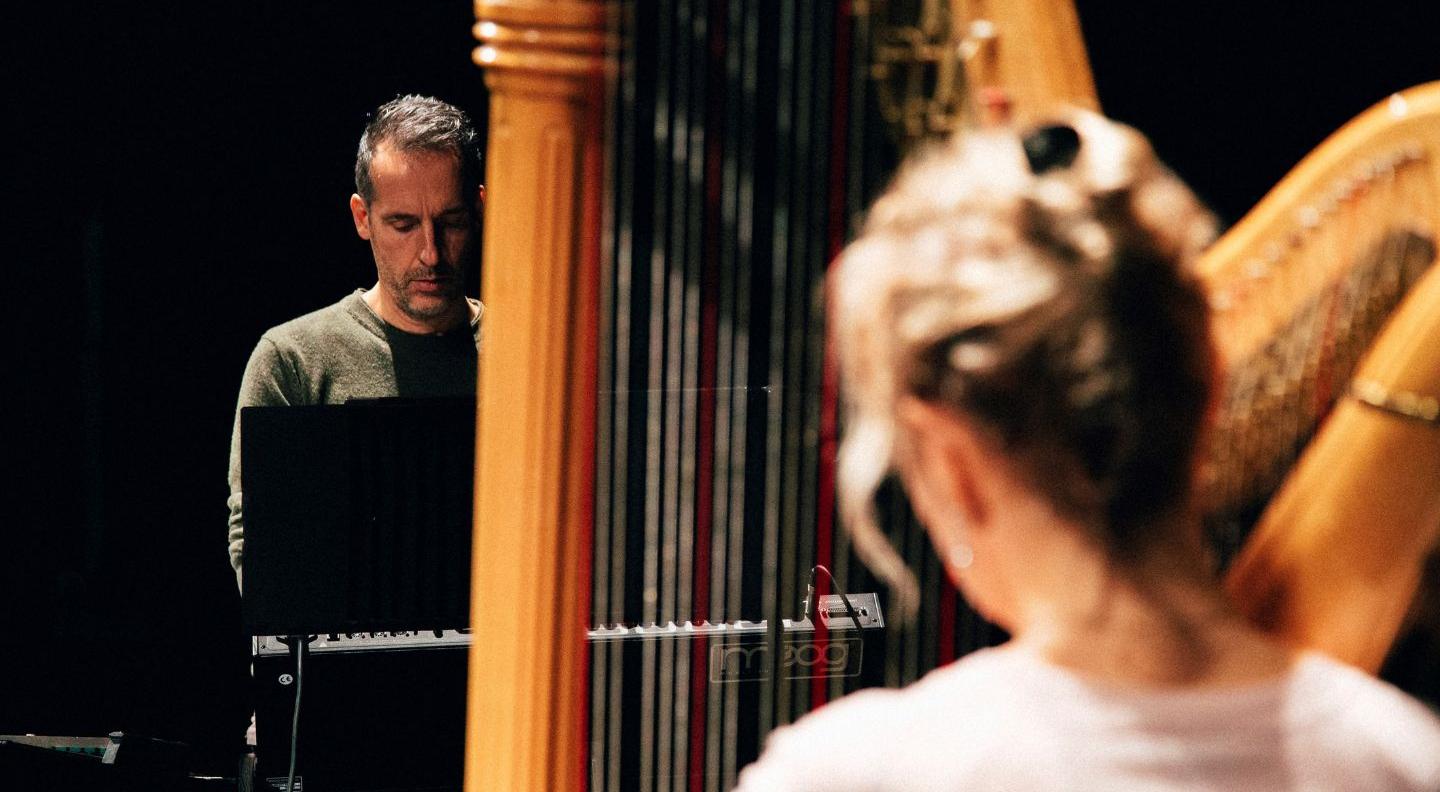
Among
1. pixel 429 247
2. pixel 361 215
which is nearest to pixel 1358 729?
pixel 429 247

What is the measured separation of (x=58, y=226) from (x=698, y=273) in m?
3.20

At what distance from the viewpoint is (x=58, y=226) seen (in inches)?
159

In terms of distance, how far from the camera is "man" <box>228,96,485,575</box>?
9.62 feet

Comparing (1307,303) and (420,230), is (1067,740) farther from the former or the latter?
(420,230)

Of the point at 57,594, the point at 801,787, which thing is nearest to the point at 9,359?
the point at 57,594

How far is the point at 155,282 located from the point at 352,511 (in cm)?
210

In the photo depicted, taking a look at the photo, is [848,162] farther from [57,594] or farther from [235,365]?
[57,594]

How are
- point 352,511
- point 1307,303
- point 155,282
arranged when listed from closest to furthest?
point 1307,303 → point 352,511 → point 155,282

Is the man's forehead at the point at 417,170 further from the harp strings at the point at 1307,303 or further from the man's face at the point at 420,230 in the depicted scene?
the harp strings at the point at 1307,303

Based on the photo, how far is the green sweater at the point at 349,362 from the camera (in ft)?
9.73

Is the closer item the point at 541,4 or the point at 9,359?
the point at 541,4

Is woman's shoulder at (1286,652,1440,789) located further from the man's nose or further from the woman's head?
the man's nose

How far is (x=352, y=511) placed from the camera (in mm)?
2205

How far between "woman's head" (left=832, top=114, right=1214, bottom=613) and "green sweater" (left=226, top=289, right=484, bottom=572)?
2299mm
